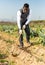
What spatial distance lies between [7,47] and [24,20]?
1.17m

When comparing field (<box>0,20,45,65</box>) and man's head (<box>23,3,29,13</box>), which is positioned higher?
man's head (<box>23,3,29,13</box>)

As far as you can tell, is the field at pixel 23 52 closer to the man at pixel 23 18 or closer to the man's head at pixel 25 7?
the man at pixel 23 18

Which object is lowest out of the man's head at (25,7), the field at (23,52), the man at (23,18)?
the field at (23,52)

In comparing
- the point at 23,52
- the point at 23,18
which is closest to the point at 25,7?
the point at 23,18

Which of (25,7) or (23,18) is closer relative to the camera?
(25,7)

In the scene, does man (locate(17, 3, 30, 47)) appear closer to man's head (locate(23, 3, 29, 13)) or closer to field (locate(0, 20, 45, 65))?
man's head (locate(23, 3, 29, 13))

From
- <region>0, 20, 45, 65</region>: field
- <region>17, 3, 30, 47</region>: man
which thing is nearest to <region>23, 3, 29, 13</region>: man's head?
<region>17, 3, 30, 47</region>: man

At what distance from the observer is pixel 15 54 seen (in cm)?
1033

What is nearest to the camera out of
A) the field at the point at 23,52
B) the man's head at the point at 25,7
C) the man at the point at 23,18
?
the field at the point at 23,52

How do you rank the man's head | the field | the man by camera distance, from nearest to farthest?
the field < the man's head < the man

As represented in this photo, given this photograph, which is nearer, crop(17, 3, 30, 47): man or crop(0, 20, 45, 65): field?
crop(0, 20, 45, 65): field

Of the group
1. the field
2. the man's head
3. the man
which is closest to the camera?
the field

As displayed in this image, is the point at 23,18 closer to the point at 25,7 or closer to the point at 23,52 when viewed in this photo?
the point at 25,7

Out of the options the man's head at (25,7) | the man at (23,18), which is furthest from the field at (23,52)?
the man's head at (25,7)
